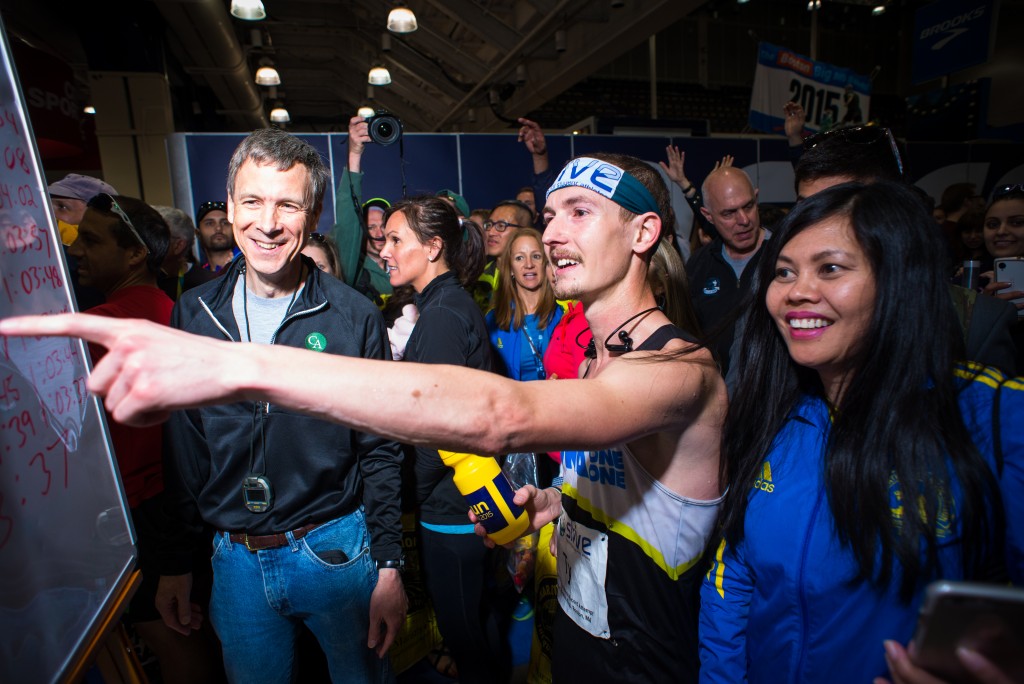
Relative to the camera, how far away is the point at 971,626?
2.09ft

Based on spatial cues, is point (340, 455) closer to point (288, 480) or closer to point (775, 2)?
point (288, 480)

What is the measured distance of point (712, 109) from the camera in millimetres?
18281

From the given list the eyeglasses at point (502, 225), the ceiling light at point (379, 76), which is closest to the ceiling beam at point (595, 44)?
the ceiling light at point (379, 76)

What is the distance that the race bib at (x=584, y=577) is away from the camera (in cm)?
141

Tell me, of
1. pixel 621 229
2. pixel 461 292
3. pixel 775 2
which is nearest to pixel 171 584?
pixel 461 292

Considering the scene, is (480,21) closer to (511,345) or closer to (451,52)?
(451,52)

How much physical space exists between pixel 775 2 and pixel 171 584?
20.2m

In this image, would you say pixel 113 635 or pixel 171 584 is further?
pixel 171 584

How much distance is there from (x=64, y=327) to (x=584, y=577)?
4.16 feet

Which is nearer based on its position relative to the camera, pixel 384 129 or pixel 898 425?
pixel 898 425

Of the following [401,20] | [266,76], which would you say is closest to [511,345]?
[401,20]

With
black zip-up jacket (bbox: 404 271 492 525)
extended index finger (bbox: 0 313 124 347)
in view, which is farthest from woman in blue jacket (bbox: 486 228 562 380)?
extended index finger (bbox: 0 313 124 347)

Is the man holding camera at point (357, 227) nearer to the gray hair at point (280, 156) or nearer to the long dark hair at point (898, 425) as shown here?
the gray hair at point (280, 156)

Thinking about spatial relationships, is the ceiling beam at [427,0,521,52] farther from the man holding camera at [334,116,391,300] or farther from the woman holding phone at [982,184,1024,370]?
the woman holding phone at [982,184,1024,370]
